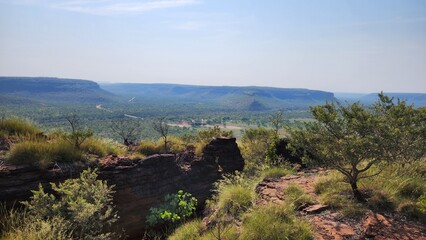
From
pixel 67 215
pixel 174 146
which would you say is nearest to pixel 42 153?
pixel 67 215

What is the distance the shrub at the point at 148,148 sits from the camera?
1399cm

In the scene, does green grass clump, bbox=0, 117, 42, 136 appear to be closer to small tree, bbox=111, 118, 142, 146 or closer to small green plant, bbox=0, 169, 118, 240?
small green plant, bbox=0, 169, 118, 240

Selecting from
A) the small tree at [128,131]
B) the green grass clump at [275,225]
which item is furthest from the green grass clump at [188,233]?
the small tree at [128,131]

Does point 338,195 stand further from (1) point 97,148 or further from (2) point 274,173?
(1) point 97,148

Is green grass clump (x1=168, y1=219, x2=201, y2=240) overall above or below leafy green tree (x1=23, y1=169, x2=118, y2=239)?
below

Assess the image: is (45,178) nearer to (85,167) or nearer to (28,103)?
(85,167)

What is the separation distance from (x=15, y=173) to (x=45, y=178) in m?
0.84

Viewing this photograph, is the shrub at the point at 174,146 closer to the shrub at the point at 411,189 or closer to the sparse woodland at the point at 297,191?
the sparse woodland at the point at 297,191

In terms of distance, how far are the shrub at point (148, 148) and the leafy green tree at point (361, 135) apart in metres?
7.35

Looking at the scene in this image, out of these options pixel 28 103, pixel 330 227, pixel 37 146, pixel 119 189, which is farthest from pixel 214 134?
pixel 28 103

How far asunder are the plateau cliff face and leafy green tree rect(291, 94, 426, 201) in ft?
17.5

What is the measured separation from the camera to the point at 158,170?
12.1m

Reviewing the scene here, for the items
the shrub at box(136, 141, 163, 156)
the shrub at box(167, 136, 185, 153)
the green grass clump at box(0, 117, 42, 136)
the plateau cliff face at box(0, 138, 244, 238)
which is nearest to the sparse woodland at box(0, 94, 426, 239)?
the plateau cliff face at box(0, 138, 244, 238)

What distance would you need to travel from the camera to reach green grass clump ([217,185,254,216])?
8.73 metres
